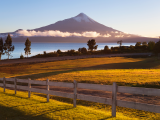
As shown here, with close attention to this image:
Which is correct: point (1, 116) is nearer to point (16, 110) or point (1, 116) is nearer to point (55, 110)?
point (16, 110)

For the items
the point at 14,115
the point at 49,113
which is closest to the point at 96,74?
the point at 49,113

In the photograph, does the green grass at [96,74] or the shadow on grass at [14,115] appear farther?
the green grass at [96,74]

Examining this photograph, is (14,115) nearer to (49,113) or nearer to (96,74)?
(49,113)

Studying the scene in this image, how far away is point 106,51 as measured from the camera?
8700 centimetres

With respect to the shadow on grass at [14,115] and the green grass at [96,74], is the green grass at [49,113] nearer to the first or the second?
the shadow on grass at [14,115]

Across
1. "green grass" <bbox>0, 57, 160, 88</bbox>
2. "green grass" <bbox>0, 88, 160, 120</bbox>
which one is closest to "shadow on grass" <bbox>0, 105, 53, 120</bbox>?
"green grass" <bbox>0, 88, 160, 120</bbox>

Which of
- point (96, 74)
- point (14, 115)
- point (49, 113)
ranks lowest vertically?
point (96, 74)

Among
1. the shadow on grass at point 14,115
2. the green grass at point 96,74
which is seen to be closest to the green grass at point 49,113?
the shadow on grass at point 14,115

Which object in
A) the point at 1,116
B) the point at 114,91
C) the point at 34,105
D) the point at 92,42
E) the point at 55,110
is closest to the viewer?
the point at 114,91

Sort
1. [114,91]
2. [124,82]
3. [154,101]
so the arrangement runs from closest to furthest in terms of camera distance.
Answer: [114,91]
[154,101]
[124,82]

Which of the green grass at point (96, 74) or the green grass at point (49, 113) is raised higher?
the green grass at point (49, 113)

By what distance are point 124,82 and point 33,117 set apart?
12.1 metres

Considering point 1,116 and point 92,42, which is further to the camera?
point 92,42

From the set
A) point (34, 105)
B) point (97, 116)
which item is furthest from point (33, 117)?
point (97, 116)
